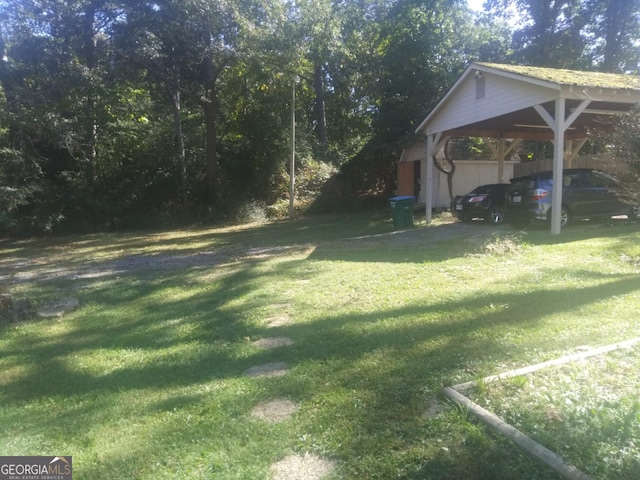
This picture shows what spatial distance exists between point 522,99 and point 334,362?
1035cm

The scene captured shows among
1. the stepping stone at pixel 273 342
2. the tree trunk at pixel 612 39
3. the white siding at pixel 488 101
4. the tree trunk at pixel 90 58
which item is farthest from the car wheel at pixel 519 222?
the tree trunk at pixel 612 39

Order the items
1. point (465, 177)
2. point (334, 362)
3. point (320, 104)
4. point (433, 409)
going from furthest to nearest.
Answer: point (320, 104) < point (465, 177) < point (334, 362) < point (433, 409)

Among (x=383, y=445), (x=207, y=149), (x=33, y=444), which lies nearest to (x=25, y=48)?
(x=207, y=149)

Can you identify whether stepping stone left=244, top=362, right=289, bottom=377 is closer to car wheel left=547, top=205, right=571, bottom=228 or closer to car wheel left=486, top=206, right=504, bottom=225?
car wheel left=547, top=205, right=571, bottom=228

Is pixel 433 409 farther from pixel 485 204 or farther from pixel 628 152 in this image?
pixel 485 204

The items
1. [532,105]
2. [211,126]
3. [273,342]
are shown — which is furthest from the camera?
[211,126]

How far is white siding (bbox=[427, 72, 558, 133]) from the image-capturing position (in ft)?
40.3

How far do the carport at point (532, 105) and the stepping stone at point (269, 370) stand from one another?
7615mm

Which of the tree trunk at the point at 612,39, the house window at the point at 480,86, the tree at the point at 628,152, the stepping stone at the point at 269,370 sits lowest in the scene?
the stepping stone at the point at 269,370

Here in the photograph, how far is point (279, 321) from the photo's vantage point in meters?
6.45

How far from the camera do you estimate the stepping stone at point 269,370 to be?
4645 mm

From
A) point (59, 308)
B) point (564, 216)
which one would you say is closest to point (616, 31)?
point (564, 216)

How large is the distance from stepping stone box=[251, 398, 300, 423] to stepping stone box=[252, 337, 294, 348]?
1422mm

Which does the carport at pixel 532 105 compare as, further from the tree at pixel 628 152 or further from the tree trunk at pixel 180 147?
the tree trunk at pixel 180 147
